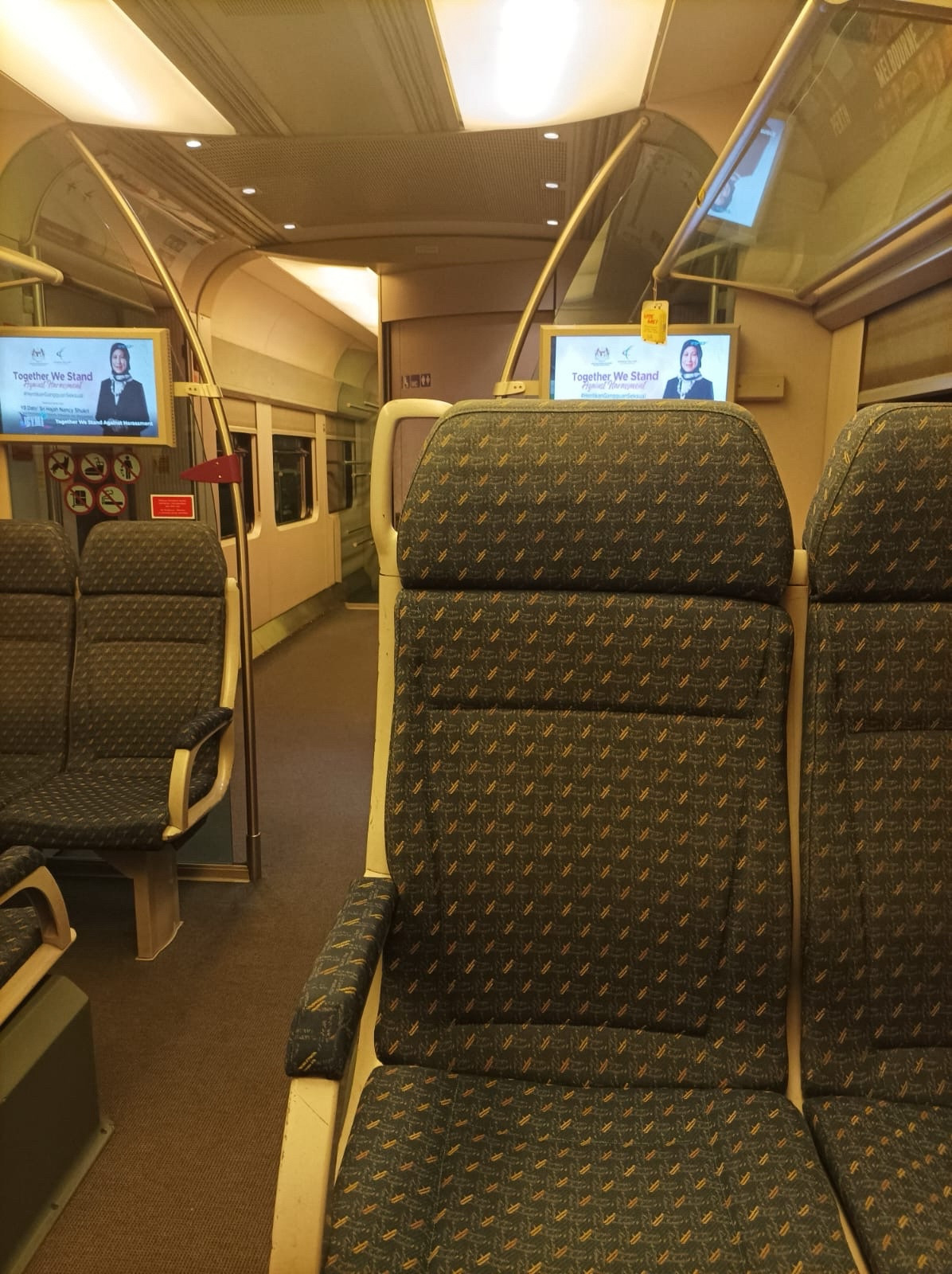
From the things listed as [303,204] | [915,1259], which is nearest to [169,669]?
[303,204]

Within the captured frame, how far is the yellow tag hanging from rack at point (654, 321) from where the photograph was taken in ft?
8.71

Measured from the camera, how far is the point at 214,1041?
2.20 m

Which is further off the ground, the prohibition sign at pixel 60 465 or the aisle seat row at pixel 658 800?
the prohibition sign at pixel 60 465

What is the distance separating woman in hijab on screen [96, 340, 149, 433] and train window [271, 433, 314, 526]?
464cm

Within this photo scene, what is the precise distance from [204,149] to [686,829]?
300 cm

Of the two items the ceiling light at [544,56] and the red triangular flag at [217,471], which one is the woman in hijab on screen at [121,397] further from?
the ceiling light at [544,56]

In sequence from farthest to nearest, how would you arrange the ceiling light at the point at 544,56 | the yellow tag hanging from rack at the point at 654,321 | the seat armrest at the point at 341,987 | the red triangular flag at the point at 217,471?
1. the red triangular flag at the point at 217,471
2. the yellow tag hanging from rack at the point at 654,321
3. the ceiling light at the point at 544,56
4. the seat armrest at the point at 341,987

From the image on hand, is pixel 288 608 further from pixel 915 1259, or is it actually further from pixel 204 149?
pixel 915 1259

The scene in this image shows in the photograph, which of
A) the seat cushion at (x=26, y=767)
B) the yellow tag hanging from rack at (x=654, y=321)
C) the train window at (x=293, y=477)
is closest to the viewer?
the yellow tag hanging from rack at (x=654, y=321)

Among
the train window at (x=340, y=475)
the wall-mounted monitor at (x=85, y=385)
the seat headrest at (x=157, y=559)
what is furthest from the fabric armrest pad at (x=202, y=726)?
the train window at (x=340, y=475)

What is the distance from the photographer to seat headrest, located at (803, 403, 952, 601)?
1.17 meters

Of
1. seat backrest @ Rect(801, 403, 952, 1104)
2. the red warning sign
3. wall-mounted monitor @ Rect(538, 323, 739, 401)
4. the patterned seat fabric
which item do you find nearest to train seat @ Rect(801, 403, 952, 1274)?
seat backrest @ Rect(801, 403, 952, 1104)

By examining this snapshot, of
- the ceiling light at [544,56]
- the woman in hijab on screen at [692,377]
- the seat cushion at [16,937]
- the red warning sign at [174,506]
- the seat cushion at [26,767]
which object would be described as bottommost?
the seat cushion at [26,767]

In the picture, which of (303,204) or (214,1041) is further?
(303,204)
